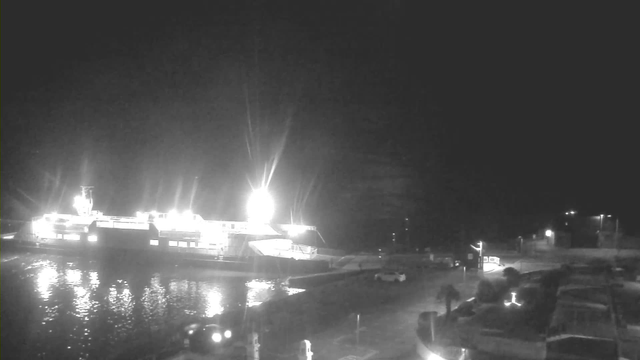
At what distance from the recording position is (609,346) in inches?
137

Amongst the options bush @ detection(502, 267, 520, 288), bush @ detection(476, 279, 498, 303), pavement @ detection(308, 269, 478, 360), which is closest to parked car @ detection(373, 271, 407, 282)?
pavement @ detection(308, 269, 478, 360)

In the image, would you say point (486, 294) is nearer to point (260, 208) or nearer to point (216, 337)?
point (216, 337)

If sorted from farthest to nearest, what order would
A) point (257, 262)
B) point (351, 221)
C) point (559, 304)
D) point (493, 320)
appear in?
point (351, 221), point (257, 262), point (559, 304), point (493, 320)

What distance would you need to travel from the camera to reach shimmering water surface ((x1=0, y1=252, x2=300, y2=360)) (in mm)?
5941

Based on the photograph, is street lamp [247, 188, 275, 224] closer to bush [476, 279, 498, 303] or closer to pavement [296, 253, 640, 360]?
pavement [296, 253, 640, 360]

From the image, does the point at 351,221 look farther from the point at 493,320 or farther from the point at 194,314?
the point at 493,320

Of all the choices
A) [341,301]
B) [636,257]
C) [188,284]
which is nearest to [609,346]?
[341,301]

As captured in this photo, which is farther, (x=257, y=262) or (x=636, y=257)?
(x=257, y=262)

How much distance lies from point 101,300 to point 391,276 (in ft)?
17.3

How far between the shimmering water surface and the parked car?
1.58 meters

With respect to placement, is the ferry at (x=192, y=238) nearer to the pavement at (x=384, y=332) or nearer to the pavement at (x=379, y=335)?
the pavement at (x=384, y=332)

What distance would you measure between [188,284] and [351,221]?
8.27 meters

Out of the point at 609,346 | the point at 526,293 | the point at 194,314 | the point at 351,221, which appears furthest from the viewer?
the point at 351,221

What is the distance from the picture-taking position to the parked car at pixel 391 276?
758 cm
